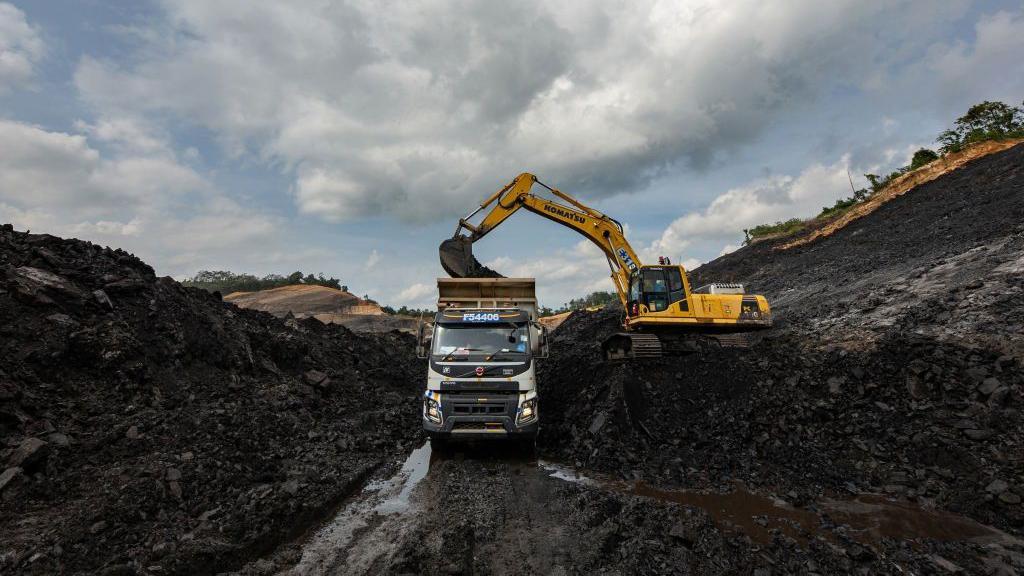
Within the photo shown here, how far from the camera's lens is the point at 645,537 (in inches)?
199

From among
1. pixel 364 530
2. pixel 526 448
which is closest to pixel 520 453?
pixel 526 448

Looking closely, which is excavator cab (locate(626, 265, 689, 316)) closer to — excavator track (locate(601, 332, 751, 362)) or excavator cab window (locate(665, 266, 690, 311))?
excavator cab window (locate(665, 266, 690, 311))

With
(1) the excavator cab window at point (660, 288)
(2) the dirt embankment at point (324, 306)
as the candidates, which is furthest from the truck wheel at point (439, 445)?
(2) the dirt embankment at point (324, 306)

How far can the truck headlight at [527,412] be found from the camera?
7852mm

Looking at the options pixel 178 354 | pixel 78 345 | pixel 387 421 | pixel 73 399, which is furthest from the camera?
pixel 387 421

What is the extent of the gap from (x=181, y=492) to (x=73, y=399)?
9.80ft

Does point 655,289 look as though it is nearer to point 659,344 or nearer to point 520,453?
point 659,344

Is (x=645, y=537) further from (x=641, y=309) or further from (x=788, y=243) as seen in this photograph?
(x=788, y=243)

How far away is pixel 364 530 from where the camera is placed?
5.52m

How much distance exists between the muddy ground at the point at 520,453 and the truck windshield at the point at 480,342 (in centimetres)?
178

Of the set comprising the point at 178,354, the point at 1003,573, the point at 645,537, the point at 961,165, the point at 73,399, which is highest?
the point at 961,165

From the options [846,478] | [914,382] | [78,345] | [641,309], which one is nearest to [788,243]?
[641,309]

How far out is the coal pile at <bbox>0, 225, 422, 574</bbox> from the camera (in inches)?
199

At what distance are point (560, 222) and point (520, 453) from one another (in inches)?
319
